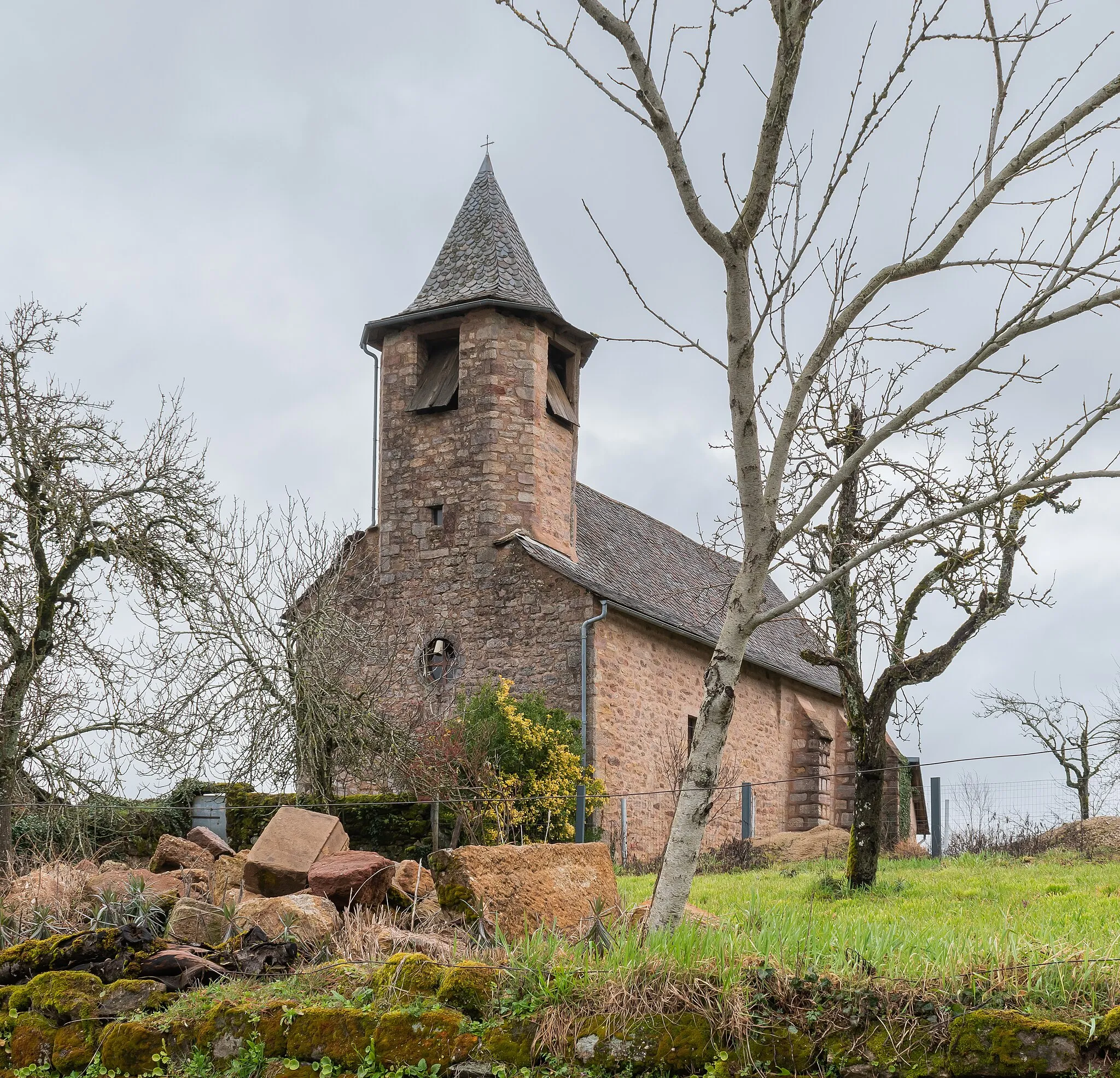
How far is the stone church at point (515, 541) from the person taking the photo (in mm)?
19641

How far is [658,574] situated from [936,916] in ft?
48.4

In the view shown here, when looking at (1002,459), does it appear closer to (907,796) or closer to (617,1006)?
(907,796)

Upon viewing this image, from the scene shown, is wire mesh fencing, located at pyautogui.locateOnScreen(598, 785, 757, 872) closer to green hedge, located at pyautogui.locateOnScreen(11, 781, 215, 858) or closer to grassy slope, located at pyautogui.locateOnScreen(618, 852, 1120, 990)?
grassy slope, located at pyautogui.locateOnScreen(618, 852, 1120, 990)

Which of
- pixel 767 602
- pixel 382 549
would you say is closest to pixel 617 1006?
A: pixel 382 549

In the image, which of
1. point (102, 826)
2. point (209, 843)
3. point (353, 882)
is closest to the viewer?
point (353, 882)

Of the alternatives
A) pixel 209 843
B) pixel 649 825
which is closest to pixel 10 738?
pixel 209 843

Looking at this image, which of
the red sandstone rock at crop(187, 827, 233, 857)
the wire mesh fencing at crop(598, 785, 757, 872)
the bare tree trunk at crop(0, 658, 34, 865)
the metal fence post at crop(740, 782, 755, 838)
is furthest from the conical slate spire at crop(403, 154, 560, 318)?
the red sandstone rock at crop(187, 827, 233, 857)

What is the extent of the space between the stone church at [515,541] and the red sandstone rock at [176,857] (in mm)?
8688

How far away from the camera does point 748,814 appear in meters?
20.9

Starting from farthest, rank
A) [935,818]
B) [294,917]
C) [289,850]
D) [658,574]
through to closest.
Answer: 1. [658,574]
2. [935,818]
3. [289,850]
4. [294,917]

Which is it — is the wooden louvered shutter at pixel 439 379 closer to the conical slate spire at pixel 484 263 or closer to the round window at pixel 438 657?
the conical slate spire at pixel 484 263

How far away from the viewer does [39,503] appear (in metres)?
13.4

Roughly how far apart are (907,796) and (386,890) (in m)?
12.3

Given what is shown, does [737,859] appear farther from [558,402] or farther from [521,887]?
[521,887]
